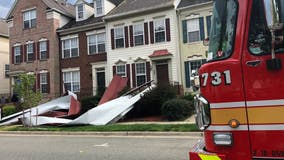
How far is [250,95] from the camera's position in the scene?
2.85m

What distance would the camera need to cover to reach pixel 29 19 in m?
31.4

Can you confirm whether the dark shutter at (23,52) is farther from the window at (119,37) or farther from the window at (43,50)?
the window at (119,37)

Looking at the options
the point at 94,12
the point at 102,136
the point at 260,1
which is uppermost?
the point at 94,12

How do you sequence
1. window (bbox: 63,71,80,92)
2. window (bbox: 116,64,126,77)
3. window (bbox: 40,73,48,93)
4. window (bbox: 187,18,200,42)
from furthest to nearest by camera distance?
window (bbox: 40,73,48,93) < window (bbox: 63,71,80,92) < window (bbox: 116,64,126,77) < window (bbox: 187,18,200,42)

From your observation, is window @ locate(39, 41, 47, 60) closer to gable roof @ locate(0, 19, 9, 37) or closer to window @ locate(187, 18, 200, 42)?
gable roof @ locate(0, 19, 9, 37)

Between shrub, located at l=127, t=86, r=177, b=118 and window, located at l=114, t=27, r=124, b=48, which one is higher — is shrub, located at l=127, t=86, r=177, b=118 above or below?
below

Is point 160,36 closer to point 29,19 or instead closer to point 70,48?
point 70,48

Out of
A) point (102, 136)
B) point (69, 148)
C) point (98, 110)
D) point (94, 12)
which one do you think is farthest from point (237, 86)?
point (94, 12)

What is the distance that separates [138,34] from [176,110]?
10375 mm

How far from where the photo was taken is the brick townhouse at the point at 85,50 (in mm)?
28109

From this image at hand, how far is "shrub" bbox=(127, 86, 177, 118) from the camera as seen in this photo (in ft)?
64.5

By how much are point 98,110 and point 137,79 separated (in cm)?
838

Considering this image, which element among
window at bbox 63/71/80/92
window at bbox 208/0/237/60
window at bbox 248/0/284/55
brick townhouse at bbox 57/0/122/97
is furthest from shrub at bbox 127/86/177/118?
window at bbox 248/0/284/55

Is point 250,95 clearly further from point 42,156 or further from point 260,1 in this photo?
point 42,156
